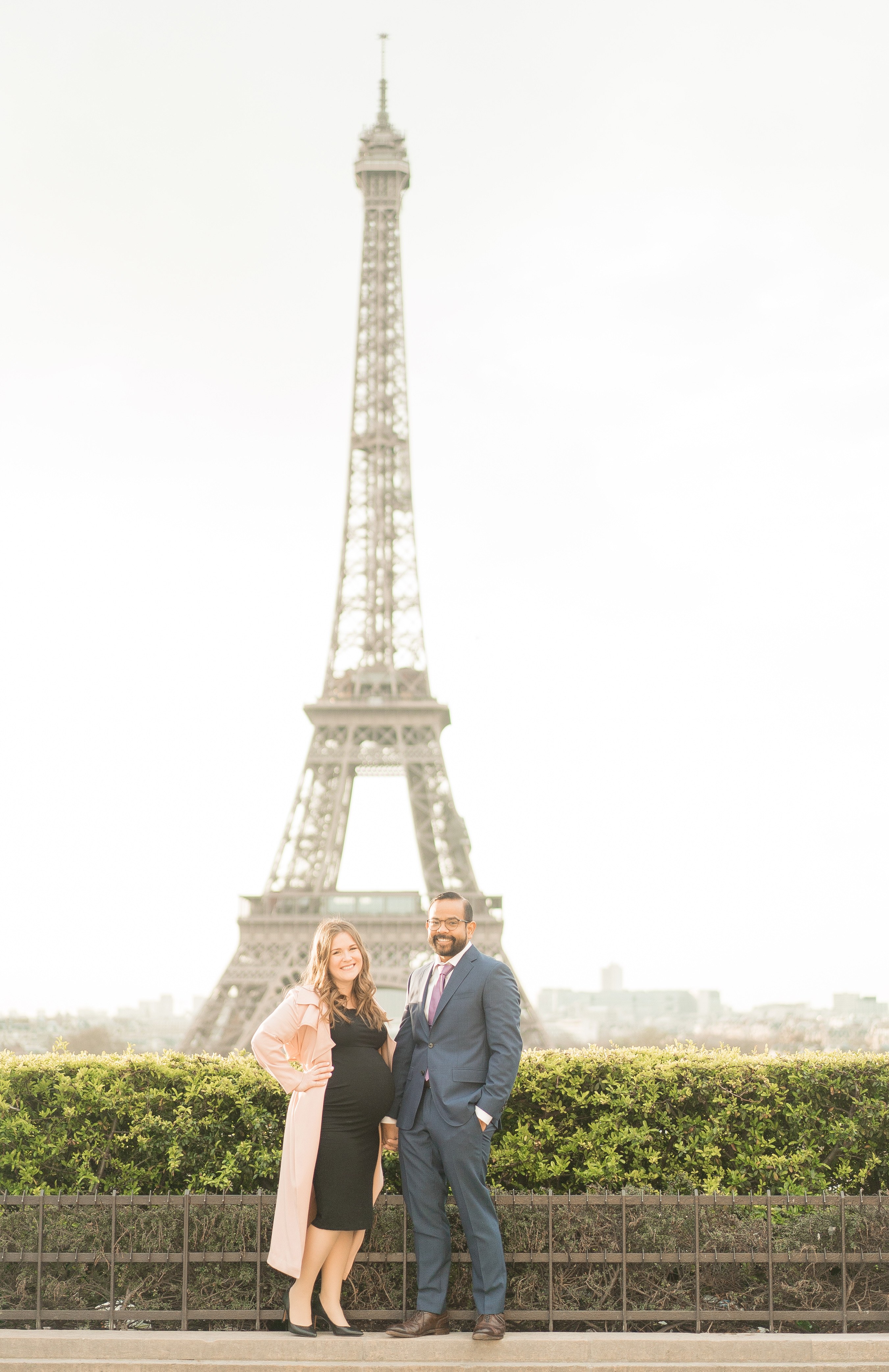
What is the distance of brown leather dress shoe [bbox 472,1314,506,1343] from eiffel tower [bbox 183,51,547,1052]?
25.6 meters

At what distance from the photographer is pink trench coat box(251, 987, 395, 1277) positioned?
5352 mm

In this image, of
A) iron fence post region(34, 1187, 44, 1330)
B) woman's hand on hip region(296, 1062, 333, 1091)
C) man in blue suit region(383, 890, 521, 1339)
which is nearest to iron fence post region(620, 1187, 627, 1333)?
man in blue suit region(383, 890, 521, 1339)

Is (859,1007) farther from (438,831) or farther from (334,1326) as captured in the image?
(334,1326)

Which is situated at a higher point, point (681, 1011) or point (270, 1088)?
point (270, 1088)

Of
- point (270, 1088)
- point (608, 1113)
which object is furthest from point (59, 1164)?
point (608, 1113)

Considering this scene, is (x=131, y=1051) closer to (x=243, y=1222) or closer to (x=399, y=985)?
(x=243, y=1222)

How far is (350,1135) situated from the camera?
215 inches

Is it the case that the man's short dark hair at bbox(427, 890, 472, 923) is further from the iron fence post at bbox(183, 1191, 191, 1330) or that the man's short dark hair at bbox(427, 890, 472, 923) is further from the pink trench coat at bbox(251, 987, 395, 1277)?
the iron fence post at bbox(183, 1191, 191, 1330)

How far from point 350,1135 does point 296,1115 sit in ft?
0.86

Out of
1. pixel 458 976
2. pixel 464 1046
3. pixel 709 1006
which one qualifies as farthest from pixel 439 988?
pixel 709 1006

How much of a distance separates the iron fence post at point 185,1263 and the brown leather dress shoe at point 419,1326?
100 cm

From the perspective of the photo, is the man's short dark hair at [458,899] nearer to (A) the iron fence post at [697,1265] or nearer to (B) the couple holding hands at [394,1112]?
(B) the couple holding hands at [394,1112]

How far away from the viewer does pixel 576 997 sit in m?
44.5

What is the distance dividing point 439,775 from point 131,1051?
2938cm
